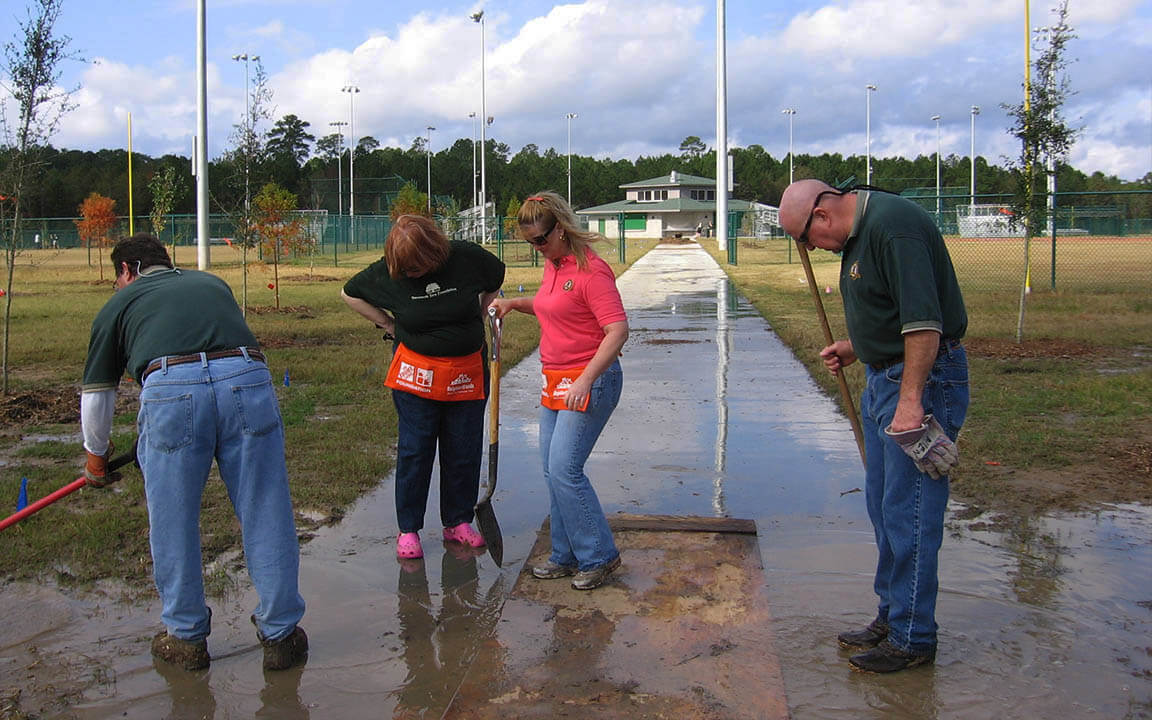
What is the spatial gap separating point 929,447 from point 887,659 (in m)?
0.85

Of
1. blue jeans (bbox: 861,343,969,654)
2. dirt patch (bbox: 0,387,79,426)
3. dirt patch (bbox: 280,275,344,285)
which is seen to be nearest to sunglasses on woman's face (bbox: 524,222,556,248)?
blue jeans (bbox: 861,343,969,654)

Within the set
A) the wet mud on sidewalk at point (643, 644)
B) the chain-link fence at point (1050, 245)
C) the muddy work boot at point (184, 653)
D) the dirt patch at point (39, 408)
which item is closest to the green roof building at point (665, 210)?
the chain-link fence at point (1050, 245)

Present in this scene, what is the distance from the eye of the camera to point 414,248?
15.8ft

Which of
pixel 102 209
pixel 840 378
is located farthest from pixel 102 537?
pixel 102 209

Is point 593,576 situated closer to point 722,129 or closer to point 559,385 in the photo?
point 559,385

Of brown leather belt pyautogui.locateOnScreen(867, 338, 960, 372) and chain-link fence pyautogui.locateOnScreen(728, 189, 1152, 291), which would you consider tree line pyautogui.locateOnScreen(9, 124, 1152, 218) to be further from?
brown leather belt pyautogui.locateOnScreen(867, 338, 960, 372)

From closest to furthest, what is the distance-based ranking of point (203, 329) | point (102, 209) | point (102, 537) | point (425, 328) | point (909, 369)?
point (909, 369)
point (203, 329)
point (425, 328)
point (102, 537)
point (102, 209)

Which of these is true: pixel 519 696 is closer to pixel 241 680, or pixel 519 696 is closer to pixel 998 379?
pixel 241 680

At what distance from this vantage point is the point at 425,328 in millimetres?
5027

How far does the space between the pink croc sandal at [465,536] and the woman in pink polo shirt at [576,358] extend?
0.89m

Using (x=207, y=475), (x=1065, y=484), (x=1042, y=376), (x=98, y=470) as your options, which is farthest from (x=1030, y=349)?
(x=98, y=470)

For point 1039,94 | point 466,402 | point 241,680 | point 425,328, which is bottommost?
point 241,680

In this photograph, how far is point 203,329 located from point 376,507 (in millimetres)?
2497

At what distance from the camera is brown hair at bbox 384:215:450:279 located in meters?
4.81
